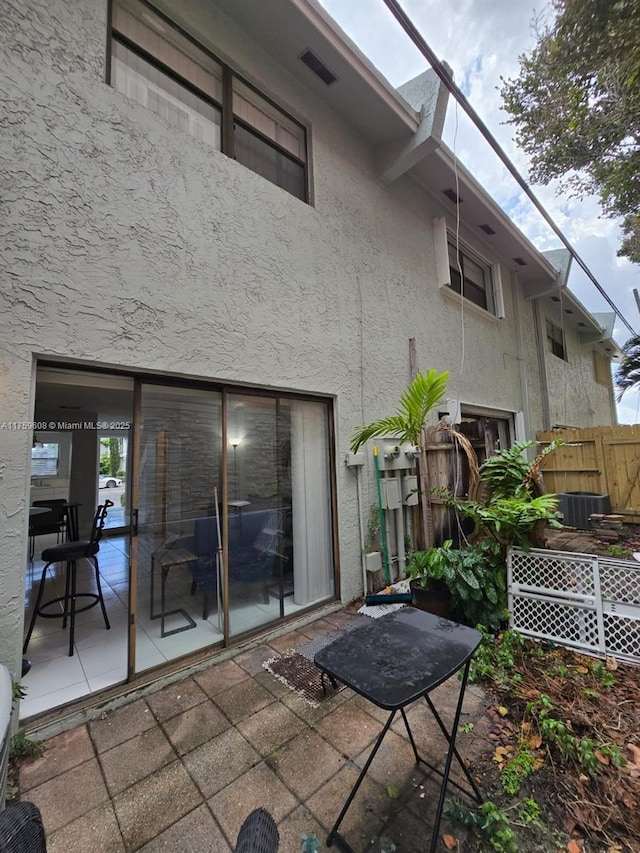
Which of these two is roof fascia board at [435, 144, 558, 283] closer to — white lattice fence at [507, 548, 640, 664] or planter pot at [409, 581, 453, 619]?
white lattice fence at [507, 548, 640, 664]

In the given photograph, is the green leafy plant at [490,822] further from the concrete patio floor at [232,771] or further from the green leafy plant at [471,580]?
the green leafy plant at [471,580]

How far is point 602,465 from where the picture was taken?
8.70 meters

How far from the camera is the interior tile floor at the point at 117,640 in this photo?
112 inches

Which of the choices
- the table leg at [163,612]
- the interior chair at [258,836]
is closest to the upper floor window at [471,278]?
the table leg at [163,612]

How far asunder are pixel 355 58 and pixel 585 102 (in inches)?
131

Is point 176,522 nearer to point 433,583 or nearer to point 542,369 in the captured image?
point 433,583

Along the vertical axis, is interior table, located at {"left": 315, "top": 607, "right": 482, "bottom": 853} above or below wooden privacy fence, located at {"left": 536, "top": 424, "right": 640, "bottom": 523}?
below

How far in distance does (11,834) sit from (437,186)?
860 cm

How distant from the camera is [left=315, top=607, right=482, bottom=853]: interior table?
1496 mm

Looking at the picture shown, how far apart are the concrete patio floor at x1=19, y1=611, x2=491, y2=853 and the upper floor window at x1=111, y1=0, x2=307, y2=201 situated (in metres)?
5.32

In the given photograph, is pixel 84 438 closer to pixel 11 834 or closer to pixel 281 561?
pixel 281 561

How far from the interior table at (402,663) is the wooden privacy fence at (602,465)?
7.50 metres

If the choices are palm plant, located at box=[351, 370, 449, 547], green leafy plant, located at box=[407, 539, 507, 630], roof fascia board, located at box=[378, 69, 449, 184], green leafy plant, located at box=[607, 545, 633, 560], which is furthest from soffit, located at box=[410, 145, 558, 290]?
green leafy plant, located at box=[607, 545, 633, 560]

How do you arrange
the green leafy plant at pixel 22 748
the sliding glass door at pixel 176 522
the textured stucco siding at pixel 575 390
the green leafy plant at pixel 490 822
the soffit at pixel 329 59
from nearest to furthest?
the green leafy plant at pixel 490 822
the green leafy plant at pixel 22 748
the sliding glass door at pixel 176 522
the soffit at pixel 329 59
the textured stucco siding at pixel 575 390
